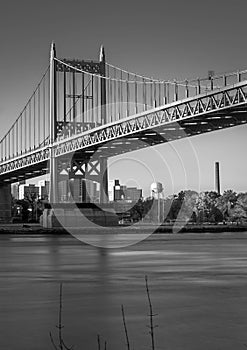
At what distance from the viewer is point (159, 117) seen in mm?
62062

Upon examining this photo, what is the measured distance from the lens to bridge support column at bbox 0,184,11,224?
414ft

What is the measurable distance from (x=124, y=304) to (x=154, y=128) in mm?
49110

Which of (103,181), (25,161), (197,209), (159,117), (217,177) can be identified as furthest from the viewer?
(217,177)

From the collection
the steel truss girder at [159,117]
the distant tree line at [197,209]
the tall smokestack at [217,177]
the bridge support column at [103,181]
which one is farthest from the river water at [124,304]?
the tall smokestack at [217,177]

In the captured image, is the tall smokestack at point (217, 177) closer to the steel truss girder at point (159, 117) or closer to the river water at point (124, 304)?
the steel truss girder at point (159, 117)

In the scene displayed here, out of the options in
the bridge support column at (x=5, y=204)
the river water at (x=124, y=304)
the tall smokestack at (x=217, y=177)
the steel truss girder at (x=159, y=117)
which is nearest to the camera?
the river water at (x=124, y=304)

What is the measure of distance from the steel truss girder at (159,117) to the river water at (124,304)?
30.5 meters

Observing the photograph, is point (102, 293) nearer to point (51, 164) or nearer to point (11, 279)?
point (11, 279)

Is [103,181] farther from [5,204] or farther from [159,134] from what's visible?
[5,204]

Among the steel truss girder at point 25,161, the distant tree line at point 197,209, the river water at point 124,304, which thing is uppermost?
the steel truss girder at point 25,161

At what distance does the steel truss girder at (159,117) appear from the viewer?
5309cm

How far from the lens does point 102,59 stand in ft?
272

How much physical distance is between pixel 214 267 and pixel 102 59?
206ft

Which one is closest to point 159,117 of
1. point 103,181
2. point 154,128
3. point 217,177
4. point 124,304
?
point 154,128
